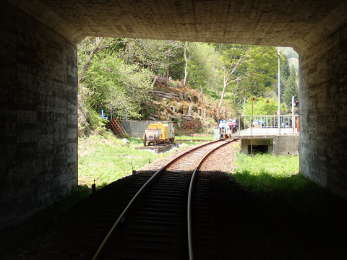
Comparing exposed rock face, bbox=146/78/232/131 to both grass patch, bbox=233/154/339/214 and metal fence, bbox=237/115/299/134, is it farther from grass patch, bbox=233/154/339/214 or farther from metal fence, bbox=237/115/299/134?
grass patch, bbox=233/154/339/214

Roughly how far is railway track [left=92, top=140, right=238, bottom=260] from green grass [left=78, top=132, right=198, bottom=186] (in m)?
3.41

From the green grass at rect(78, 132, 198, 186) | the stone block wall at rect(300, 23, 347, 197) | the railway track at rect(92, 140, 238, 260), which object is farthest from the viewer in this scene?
the green grass at rect(78, 132, 198, 186)

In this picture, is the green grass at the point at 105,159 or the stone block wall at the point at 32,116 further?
the green grass at the point at 105,159

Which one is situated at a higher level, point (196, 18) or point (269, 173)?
point (196, 18)

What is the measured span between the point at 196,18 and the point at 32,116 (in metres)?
4.83

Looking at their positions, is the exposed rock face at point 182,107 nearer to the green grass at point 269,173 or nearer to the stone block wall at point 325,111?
the green grass at point 269,173

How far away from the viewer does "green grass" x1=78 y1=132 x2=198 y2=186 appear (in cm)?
1244

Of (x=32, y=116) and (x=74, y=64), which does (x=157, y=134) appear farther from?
(x=32, y=116)

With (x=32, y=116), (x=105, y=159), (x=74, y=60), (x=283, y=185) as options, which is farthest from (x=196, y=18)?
(x=105, y=159)

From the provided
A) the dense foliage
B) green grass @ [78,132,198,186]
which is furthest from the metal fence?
the dense foliage

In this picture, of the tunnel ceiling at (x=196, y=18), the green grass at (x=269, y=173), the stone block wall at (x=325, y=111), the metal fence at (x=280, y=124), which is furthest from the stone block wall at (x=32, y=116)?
the metal fence at (x=280, y=124)

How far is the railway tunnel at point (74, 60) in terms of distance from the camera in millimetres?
6504

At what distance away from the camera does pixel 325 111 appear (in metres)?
9.09

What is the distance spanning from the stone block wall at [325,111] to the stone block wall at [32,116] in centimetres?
744
